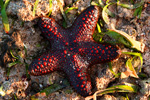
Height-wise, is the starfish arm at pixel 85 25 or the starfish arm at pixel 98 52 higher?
the starfish arm at pixel 85 25

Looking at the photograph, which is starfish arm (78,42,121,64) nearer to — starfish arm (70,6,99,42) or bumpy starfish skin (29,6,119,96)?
bumpy starfish skin (29,6,119,96)

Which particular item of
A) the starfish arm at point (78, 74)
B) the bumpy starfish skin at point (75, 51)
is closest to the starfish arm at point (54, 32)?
the bumpy starfish skin at point (75, 51)

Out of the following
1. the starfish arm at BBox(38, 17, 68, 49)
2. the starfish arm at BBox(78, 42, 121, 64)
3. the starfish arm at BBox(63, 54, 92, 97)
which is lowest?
the starfish arm at BBox(63, 54, 92, 97)

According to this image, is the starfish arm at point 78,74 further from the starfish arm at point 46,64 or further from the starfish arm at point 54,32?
the starfish arm at point 54,32

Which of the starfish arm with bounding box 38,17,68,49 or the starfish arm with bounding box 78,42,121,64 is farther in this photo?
the starfish arm with bounding box 38,17,68,49

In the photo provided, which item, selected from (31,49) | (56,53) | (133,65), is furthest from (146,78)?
(31,49)

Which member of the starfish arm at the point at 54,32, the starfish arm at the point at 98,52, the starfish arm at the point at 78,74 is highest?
the starfish arm at the point at 54,32

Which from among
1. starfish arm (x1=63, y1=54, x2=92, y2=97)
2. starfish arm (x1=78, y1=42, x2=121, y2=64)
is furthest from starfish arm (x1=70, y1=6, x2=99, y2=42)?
starfish arm (x1=63, y1=54, x2=92, y2=97)
